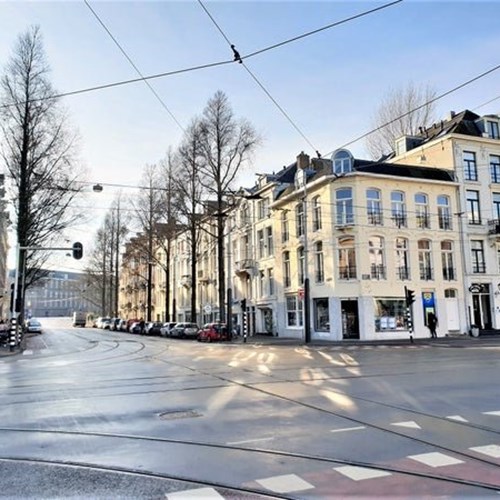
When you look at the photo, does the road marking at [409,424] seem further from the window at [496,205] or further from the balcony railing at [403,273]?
the window at [496,205]

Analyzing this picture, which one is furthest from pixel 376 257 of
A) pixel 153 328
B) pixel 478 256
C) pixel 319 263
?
pixel 153 328

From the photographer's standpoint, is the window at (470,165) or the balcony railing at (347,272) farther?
the window at (470,165)

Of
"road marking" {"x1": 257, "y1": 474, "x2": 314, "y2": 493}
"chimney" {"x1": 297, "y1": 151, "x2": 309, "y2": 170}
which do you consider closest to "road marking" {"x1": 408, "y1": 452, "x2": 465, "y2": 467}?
"road marking" {"x1": 257, "y1": 474, "x2": 314, "y2": 493}

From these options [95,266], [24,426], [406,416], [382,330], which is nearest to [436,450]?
[406,416]

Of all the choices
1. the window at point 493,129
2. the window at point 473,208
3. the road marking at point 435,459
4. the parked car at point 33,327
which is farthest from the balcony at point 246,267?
the road marking at point 435,459

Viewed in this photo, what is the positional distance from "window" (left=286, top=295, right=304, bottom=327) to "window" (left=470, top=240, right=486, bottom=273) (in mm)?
13104

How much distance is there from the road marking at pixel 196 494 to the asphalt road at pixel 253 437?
1cm

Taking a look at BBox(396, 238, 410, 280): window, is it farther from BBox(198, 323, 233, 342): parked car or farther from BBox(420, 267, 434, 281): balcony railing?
BBox(198, 323, 233, 342): parked car

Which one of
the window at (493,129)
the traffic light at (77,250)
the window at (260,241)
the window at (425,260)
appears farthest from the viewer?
the window at (260,241)

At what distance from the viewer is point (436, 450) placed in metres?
6.78

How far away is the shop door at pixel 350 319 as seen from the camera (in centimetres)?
3575

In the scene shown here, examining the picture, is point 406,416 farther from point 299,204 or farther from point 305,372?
point 299,204

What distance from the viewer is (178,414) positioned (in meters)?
9.55

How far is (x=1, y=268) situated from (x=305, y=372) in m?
69.1
